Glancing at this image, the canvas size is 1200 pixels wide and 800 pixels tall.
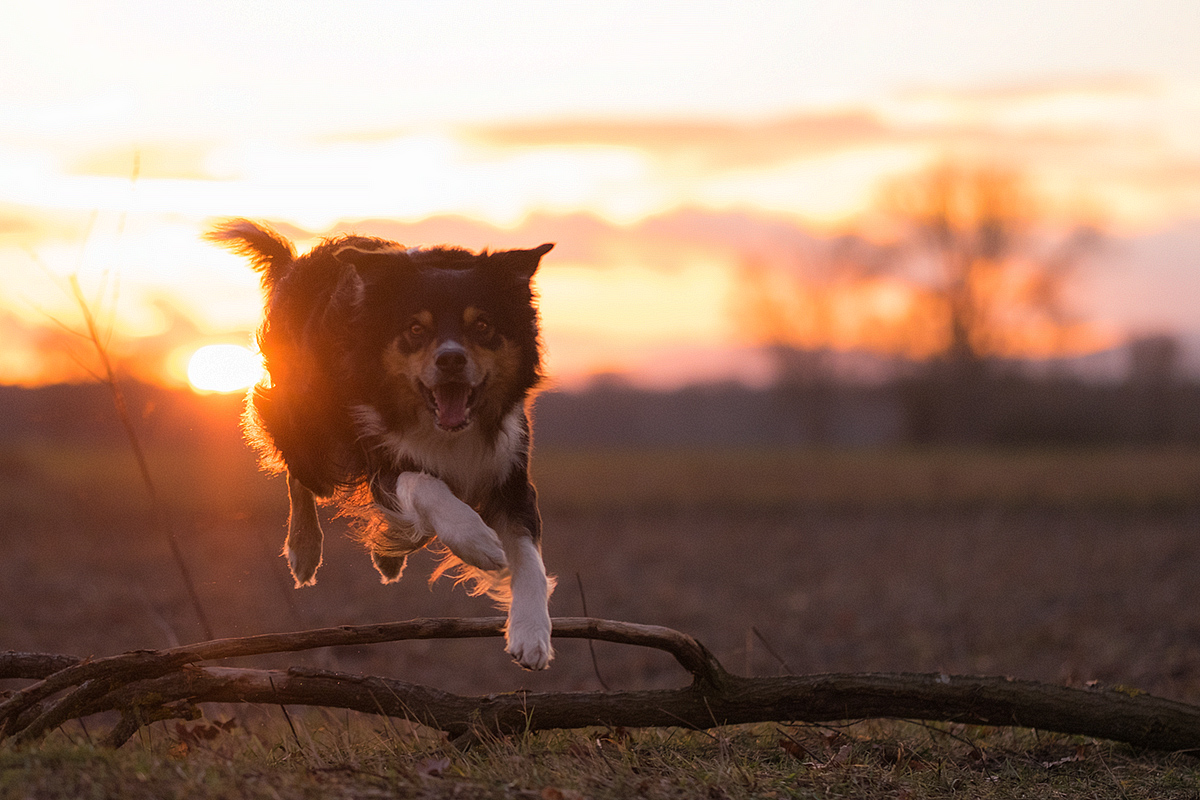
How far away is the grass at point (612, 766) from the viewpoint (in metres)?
3.63

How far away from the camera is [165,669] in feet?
14.4

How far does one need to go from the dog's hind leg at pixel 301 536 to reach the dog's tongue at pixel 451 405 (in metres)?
1.48

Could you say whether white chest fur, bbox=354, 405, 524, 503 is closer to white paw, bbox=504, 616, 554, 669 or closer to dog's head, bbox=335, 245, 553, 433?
dog's head, bbox=335, 245, 553, 433

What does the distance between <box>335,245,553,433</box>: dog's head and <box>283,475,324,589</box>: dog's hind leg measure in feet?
4.01

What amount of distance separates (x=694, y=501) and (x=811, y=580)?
7957 millimetres

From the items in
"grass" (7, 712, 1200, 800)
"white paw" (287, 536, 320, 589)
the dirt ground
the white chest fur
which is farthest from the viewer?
the dirt ground

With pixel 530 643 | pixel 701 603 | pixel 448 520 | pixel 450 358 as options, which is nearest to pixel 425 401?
pixel 450 358

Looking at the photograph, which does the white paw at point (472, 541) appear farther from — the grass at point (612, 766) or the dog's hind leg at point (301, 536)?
the dog's hind leg at point (301, 536)

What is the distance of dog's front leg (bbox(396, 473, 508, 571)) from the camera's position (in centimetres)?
404

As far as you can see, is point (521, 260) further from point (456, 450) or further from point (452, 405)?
point (456, 450)

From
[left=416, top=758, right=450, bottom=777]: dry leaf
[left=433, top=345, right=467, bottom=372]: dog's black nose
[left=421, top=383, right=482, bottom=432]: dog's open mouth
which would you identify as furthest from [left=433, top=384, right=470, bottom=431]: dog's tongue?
[left=416, top=758, right=450, bottom=777]: dry leaf

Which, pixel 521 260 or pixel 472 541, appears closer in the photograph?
pixel 472 541

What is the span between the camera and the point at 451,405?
13.7ft

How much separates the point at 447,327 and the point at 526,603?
1.14 metres
